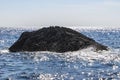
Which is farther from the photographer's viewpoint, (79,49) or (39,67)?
(79,49)

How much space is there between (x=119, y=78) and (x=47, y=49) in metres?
32.1

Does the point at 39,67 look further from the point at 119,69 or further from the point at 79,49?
the point at 79,49

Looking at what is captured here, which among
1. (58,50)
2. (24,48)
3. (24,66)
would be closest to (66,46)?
(58,50)

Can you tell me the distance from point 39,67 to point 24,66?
2.14 meters

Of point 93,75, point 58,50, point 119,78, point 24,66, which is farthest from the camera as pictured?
point 58,50

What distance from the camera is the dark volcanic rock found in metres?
62.5

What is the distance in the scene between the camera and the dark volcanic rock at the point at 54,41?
2461 inches

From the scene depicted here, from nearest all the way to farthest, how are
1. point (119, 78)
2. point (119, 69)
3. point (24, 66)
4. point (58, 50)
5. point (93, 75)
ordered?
point (119, 78)
point (93, 75)
point (119, 69)
point (24, 66)
point (58, 50)

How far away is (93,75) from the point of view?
3469cm

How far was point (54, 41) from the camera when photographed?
2494 inches

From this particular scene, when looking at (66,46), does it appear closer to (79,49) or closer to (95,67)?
(79,49)

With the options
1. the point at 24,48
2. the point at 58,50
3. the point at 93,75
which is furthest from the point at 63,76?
the point at 24,48

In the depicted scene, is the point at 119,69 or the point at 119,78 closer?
the point at 119,78

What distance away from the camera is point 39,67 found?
41062 mm
